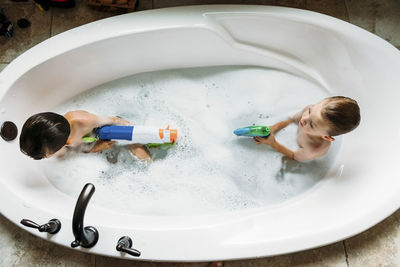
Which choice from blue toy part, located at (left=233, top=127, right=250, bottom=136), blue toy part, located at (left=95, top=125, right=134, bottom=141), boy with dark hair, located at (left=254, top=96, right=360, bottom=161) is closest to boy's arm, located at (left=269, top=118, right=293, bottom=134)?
boy with dark hair, located at (left=254, top=96, right=360, bottom=161)

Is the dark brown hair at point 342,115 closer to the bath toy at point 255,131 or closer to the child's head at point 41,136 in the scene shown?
the bath toy at point 255,131

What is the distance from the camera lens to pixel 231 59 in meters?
1.34

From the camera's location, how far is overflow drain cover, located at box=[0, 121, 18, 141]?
43.4 inches

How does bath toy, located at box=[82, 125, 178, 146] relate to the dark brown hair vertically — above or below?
above

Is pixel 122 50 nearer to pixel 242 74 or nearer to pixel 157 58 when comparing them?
pixel 157 58

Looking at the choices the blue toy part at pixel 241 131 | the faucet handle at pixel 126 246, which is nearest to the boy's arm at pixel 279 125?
the blue toy part at pixel 241 131

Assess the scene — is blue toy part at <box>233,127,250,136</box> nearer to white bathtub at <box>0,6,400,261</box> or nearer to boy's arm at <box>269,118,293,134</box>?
boy's arm at <box>269,118,293,134</box>

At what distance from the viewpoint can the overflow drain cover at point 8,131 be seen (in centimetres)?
110

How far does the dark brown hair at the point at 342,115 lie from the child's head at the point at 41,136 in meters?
0.88

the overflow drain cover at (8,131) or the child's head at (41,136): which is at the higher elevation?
the overflow drain cover at (8,131)

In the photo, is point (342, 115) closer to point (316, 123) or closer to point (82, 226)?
point (316, 123)

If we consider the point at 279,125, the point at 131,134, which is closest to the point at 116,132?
the point at 131,134

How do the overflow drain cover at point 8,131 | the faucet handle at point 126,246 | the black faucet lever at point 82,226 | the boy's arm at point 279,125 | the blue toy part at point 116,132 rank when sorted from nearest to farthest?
1. the black faucet lever at point 82,226
2. the faucet handle at point 126,246
3. the overflow drain cover at point 8,131
4. the blue toy part at point 116,132
5. the boy's arm at point 279,125

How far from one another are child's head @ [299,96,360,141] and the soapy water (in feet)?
1.02
